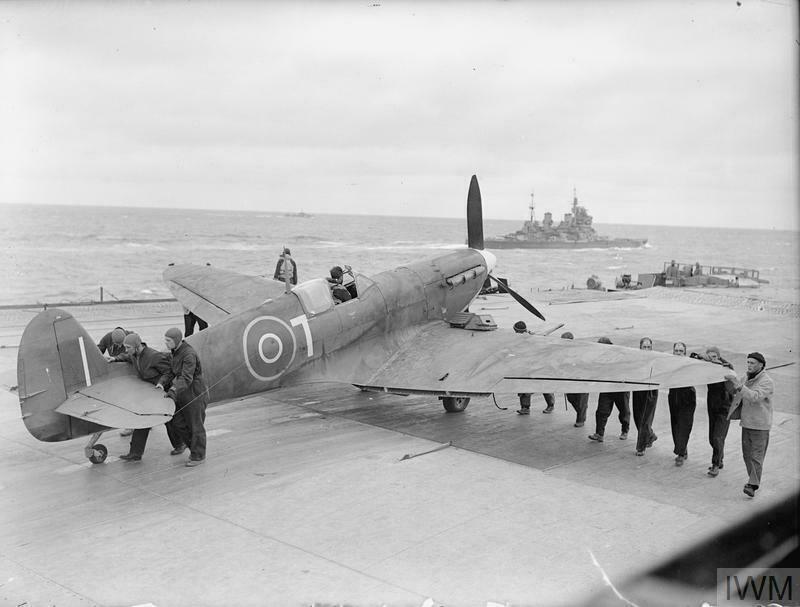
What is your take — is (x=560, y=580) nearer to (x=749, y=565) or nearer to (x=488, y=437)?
(x=749, y=565)

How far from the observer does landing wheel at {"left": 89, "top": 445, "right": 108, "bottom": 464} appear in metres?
7.46

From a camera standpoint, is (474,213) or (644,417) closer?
(644,417)

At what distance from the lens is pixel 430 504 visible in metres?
6.51

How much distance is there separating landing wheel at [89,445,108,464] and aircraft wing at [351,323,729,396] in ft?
11.1

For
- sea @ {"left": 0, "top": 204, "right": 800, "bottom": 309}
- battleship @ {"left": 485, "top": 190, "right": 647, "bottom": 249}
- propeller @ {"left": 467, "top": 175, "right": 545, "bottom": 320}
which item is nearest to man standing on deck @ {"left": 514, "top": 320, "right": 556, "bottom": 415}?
propeller @ {"left": 467, "top": 175, "right": 545, "bottom": 320}

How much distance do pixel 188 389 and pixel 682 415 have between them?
18.4 feet

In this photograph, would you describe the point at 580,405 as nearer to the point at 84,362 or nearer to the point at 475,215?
the point at 475,215

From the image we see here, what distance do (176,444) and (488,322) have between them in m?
5.22

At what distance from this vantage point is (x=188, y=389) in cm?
755

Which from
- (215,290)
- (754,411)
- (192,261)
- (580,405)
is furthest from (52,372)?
(192,261)

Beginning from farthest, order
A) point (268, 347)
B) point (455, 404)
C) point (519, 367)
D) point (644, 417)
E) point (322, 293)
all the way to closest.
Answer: point (455, 404), point (322, 293), point (519, 367), point (268, 347), point (644, 417)

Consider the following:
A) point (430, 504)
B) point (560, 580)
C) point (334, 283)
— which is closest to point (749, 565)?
point (560, 580)

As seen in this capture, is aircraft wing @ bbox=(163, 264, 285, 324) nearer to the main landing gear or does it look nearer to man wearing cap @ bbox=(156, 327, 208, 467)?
man wearing cap @ bbox=(156, 327, 208, 467)

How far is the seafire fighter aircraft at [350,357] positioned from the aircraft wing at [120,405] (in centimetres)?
2
